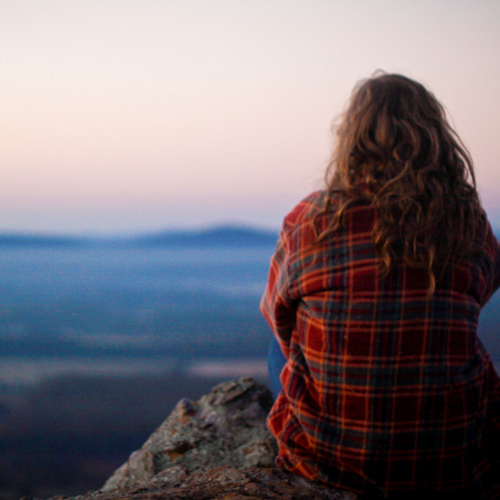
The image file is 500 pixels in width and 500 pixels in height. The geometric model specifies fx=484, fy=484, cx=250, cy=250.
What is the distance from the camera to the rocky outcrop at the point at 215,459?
1374mm

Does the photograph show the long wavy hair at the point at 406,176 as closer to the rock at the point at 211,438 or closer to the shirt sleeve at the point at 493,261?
the shirt sleeve at the point at 493,261

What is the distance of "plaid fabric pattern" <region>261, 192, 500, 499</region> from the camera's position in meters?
1.17

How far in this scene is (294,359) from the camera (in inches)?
52.1

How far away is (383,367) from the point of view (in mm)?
1177

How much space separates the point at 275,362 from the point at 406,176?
2.61 feet

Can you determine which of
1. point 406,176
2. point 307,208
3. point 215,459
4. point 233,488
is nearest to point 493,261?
point 406,176

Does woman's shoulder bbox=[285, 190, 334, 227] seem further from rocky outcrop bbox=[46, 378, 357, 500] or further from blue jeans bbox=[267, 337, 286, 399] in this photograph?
rocky outcrop bbox=[46, 378, 357, 500]

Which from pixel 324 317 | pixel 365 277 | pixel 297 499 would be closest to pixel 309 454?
pixel 297 499

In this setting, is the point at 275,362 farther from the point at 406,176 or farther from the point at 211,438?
the point at 406,176

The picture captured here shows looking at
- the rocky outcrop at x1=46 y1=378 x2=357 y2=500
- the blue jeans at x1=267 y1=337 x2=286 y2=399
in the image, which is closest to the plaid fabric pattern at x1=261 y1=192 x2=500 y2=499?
the rocky outcrop at x1=46 y1=378 x2=357 y2=500

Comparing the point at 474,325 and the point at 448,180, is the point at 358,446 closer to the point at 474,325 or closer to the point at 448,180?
the point at 474,325

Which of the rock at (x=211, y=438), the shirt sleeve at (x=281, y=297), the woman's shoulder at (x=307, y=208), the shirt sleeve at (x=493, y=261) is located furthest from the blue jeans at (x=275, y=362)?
the shirt sleeve at (x=493, y=261)

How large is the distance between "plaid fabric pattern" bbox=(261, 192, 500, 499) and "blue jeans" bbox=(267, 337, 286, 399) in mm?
343

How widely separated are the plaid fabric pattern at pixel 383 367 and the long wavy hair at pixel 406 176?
0.04 metres
